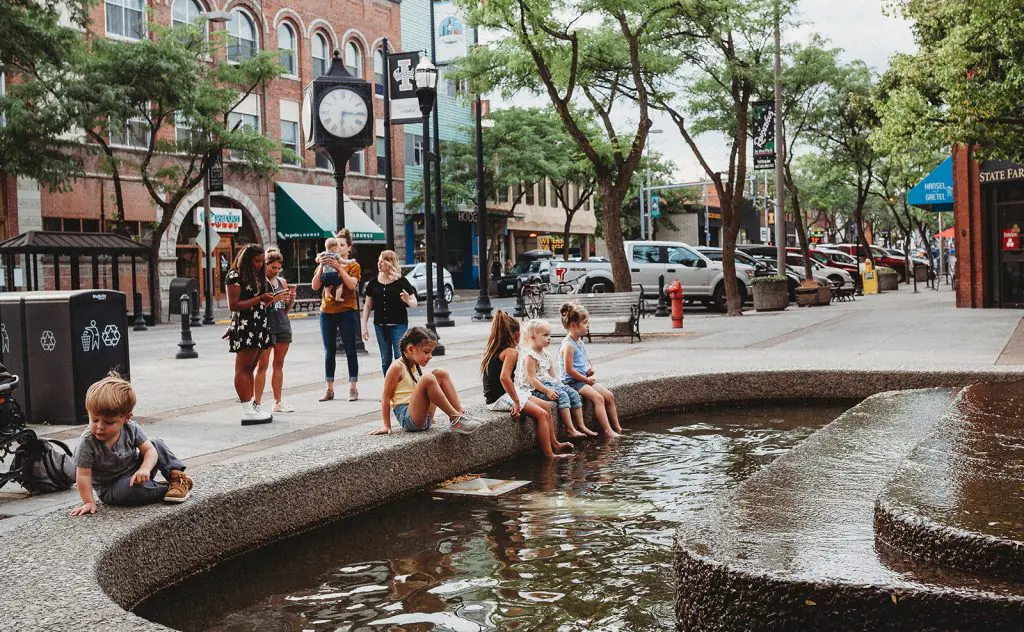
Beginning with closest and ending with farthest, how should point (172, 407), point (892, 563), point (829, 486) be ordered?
1. point (892, 563)
2. point (829, 486)
3. point (172, 407)

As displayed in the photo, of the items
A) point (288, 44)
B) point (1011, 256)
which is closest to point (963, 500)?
point (1011, 256)

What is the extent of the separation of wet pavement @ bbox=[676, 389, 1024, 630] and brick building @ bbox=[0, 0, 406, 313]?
3053cm

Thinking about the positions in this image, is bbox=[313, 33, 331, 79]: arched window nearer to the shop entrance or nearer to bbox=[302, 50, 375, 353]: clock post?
the shop entrance

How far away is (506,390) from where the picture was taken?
28.2 feet

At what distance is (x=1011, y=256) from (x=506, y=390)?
19779mm

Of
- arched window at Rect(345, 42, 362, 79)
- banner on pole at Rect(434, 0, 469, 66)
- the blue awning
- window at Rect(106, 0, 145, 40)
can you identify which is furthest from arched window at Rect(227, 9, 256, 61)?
the blue awning

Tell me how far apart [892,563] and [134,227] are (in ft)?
117

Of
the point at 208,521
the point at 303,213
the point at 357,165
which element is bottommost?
the point at 208,521

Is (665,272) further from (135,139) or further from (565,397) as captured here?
(565,397)

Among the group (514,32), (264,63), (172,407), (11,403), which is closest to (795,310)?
(514,32)

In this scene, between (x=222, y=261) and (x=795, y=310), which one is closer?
(x=795, y=310)

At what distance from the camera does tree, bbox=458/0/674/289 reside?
21500 millimetres

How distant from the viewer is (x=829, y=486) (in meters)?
5.77

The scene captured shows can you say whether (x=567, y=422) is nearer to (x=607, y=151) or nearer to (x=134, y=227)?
(x=607, y=151)
